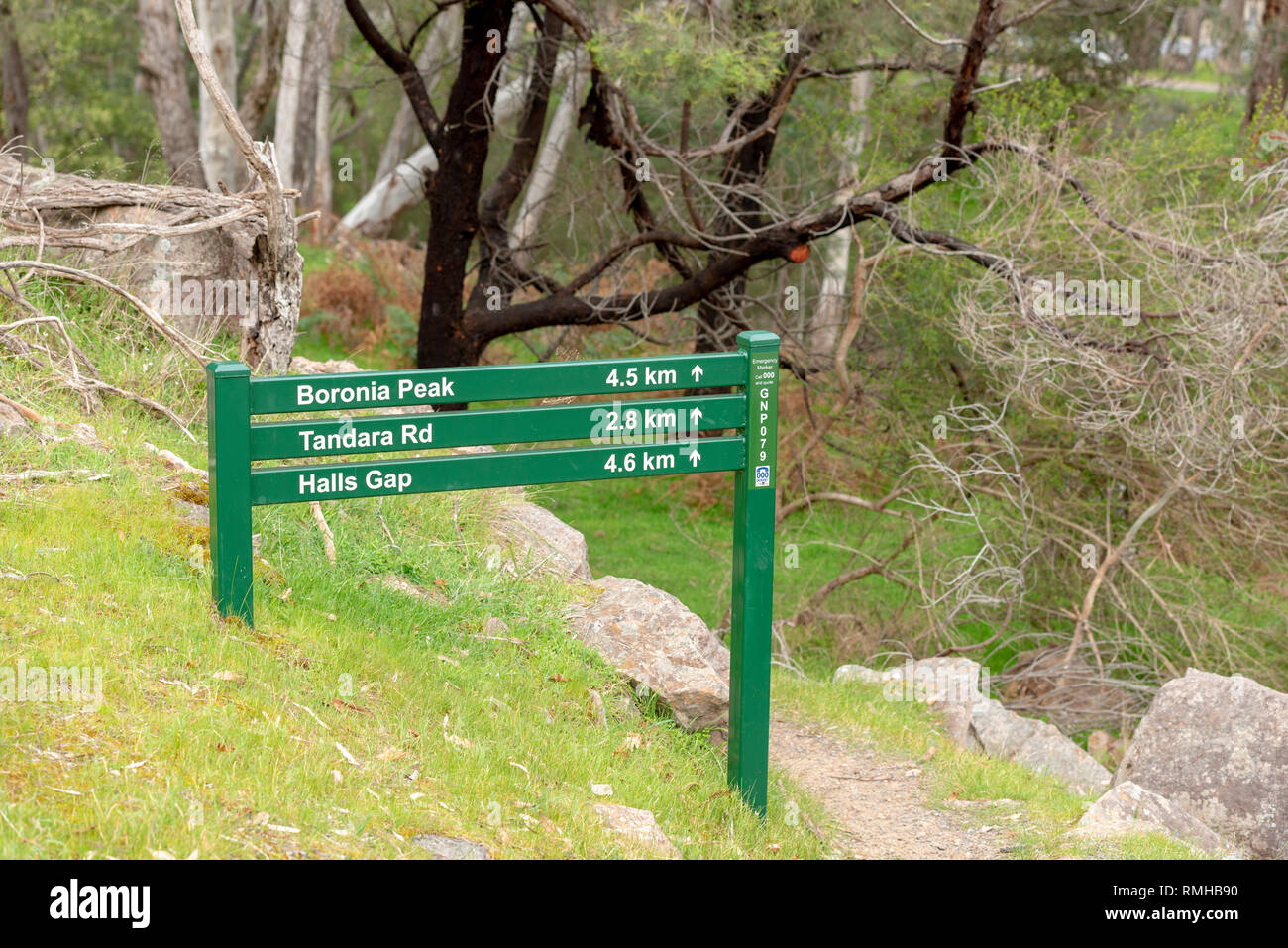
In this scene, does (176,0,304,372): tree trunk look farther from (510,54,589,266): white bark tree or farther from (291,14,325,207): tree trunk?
(291,14,325,207): tree trunk

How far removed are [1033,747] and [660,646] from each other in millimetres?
2551

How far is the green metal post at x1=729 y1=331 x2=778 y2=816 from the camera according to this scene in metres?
A: 4.82

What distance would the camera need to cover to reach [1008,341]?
403 inches

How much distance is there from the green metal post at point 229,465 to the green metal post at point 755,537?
171 cm

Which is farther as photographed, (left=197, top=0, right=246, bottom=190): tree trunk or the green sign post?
(left=197, top=0, right=246, bottom=190): tree trunk

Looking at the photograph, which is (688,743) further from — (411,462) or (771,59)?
(771,59)

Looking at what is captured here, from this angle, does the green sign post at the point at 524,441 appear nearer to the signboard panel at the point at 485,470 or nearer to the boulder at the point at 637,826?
the signboard panel at the point at 485,470

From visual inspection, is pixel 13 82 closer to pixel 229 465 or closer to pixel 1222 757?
pixel 229 465

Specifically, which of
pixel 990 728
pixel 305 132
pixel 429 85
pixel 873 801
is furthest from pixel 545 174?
pixel 873 801

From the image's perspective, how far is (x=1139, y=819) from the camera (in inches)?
221

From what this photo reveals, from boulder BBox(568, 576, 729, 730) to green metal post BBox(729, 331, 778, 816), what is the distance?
92 cm

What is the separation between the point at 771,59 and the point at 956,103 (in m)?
1.64

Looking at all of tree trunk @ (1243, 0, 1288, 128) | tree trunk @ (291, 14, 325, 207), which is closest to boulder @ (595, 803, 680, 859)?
tree trunk @ (1243, 0, 1288, 128)

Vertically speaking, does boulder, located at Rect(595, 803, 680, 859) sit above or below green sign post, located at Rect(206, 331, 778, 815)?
below
